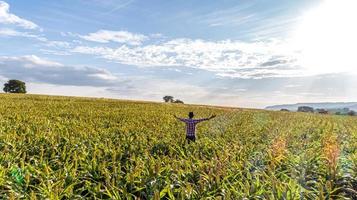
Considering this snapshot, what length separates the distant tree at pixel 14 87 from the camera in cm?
10749

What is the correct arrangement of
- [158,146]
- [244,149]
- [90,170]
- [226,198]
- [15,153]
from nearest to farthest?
[226,198] → [90,170] → [15,153] → [244,149] → [158,146]

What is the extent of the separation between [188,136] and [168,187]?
27.9 feet

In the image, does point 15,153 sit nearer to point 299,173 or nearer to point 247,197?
point 247,197

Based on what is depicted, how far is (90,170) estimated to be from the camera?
8617mm

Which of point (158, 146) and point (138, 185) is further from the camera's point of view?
point (158, 146)

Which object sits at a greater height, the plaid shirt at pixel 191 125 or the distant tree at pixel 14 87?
the distant tree at pixel 14 87

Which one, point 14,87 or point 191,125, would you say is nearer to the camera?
point 191,125

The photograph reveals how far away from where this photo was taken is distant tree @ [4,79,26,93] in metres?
107

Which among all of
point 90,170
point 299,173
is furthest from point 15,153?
point 299,173

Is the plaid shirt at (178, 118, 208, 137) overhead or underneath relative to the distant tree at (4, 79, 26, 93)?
underneath

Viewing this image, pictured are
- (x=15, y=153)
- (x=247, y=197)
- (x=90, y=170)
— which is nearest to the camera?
(x=247, y=197)

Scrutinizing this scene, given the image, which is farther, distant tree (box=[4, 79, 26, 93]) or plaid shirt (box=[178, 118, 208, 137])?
distant tree (box=[4, 79, 26, 93])

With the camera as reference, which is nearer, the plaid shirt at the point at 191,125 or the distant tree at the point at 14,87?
the plaid shirt at the point at 191,125

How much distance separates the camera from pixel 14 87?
108000 mm
